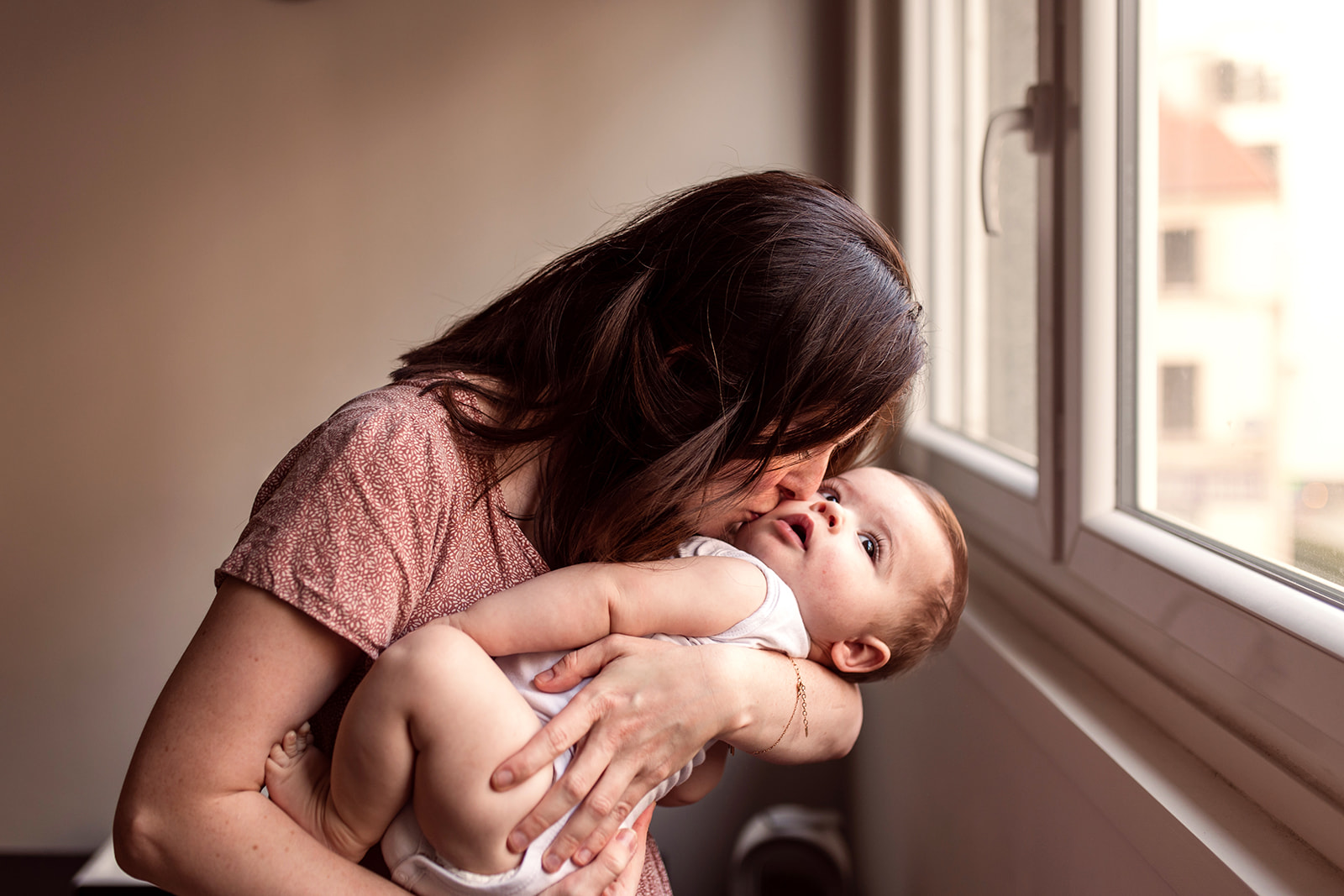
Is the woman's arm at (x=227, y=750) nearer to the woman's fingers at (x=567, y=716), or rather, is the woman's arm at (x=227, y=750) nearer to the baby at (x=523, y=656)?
the baby at (x=523, y=656)

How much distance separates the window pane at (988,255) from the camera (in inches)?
62.3

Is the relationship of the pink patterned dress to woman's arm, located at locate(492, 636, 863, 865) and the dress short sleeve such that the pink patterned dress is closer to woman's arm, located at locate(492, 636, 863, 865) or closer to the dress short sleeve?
the dress short sleeve

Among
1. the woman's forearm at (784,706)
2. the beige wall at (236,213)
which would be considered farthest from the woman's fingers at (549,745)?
the beige wall at (236,213)

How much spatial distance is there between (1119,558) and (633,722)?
0.57 metres

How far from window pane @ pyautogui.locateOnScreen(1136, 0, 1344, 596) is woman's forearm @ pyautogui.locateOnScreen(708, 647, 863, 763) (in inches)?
17.3

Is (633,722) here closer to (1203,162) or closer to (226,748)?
(226,748)

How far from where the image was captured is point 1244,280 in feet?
3.18

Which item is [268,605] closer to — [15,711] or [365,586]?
[365,586]

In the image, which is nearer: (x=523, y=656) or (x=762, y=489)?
(x=523, y=656)

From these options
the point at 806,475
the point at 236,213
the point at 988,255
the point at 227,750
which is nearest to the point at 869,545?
the point at 806,475

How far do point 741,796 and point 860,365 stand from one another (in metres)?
1.80

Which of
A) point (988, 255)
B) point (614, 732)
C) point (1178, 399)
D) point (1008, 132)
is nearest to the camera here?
point (614, 732)

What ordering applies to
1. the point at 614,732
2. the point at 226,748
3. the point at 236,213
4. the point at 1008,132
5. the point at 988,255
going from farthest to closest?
the point at 236,213 < the point at 988,255 < the point at 1008,132 < the point at 614,732 < the point at 226,748

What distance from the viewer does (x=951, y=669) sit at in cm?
151
